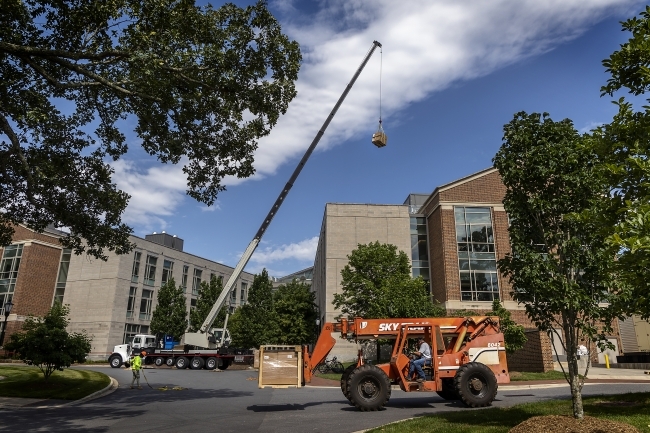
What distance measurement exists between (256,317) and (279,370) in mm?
36544

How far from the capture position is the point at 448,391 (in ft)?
53.3

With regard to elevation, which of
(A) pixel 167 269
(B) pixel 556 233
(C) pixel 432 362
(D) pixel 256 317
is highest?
(A) pixel 167 269

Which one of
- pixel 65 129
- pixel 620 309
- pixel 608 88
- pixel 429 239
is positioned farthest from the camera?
pixel 429 239

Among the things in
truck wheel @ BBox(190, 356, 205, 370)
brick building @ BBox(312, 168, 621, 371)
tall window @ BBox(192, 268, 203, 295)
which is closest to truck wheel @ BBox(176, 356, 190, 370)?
truck wheel @ BBox(190, 356, 205, 370)

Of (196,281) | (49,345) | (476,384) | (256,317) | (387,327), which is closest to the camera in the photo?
(476,384)

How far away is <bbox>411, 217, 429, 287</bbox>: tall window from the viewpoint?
148 feet

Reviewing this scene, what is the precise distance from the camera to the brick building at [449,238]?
39.5 metres

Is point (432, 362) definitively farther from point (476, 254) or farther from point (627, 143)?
point (476, 254)

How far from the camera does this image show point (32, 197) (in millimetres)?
15086

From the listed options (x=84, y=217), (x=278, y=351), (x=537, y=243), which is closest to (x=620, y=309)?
(x=537, y=243)

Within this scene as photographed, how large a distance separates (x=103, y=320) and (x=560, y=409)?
5159 cm

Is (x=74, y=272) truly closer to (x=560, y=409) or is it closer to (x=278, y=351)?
(x=278, y=351)

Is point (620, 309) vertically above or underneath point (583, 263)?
underneath

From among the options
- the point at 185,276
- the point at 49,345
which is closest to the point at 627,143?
the point at 49,345
